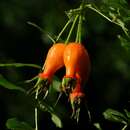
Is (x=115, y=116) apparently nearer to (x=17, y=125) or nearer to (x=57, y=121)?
(x=57, y=121)

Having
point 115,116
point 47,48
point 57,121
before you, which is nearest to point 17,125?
point 57,121

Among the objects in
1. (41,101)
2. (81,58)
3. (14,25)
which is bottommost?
(14,25)

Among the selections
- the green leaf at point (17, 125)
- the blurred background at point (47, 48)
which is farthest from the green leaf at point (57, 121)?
the blurred background at point (47, 48)

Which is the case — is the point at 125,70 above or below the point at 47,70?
below

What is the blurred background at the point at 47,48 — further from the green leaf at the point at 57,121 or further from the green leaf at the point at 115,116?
the green leaf at the point at 115,116

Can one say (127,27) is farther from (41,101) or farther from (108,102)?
(108,102)

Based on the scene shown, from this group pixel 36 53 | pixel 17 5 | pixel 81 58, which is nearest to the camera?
pixel 81 58

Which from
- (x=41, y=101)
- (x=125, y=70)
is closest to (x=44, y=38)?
(x=125, y=70)

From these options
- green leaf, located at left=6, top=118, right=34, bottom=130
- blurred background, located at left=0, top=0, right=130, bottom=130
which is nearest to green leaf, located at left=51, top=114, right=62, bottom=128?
green leaf, located at left=6, top=118, right=34, bottom=130
